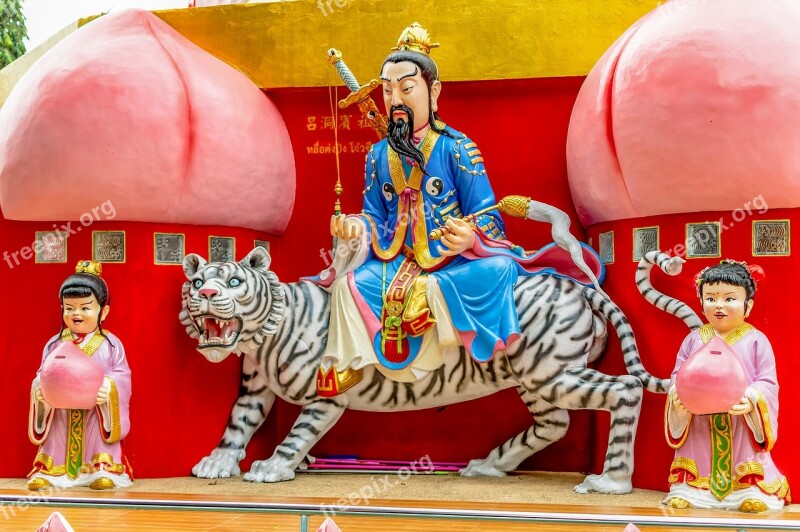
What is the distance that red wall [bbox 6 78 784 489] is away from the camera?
6.08 meters

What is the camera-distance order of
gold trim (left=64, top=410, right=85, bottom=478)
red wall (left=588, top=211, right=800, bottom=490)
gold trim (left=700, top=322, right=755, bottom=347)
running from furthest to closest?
1. gold trim (left=64, top=410, right=85, bottom=478)
2. red wall (left=588, top=211, right=800, bottom=490)
3. gold trim (left=700, top=322, right=755, bottom=347)

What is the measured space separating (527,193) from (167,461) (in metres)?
2.55

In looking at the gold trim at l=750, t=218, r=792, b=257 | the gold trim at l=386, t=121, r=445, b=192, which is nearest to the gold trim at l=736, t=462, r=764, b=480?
the gold trim at l=750, t=218, r=792, b=257

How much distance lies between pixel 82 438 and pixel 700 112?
3.54m

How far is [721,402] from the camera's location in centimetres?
502

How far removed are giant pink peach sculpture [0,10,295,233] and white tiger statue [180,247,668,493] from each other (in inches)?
16.7

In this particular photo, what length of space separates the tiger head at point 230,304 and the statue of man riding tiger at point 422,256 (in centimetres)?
37

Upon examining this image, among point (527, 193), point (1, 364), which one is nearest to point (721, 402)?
point (527, 193)

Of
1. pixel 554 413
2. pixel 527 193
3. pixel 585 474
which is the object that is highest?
pixel 527 193

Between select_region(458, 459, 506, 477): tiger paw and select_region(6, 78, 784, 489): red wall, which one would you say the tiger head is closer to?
select_region(6, 78, 784, 489): red wall

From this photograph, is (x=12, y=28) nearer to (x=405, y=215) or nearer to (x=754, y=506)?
(x=405, y=215)

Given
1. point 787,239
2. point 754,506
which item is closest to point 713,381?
point 754,506

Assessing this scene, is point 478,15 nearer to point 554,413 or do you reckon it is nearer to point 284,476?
point 554,413

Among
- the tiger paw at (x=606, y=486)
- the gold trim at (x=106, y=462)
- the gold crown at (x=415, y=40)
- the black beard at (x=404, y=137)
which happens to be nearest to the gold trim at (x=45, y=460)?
the gold trim at (x=106, y=462)
